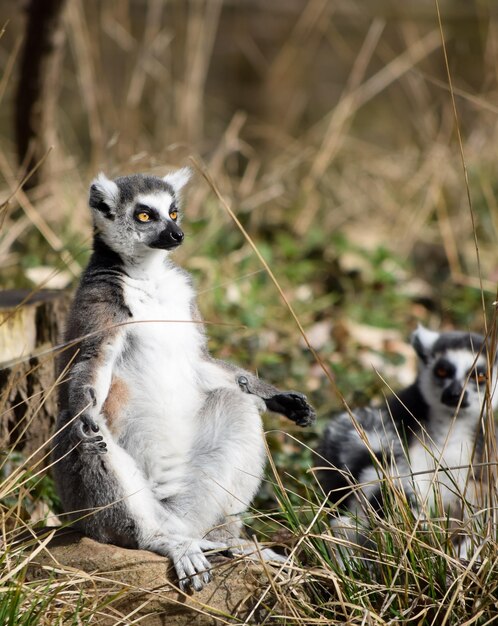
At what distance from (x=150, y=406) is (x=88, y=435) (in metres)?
0.35

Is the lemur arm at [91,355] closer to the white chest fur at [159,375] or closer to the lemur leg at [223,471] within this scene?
the white chest fur at [159,375]

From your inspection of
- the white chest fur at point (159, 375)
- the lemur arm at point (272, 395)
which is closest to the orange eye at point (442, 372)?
the lemur arm at point (272, 395)

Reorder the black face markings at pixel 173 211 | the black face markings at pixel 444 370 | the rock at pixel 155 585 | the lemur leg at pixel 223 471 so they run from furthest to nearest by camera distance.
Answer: the black face markings at pixel 444 370 < the black face markings at pixel 173 211 < the lemur leg at pixel 223 471 < the rock at pixel 155 585

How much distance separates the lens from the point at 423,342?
452 cm

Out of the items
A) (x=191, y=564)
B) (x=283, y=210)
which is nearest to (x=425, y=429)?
(x=191, y=564)

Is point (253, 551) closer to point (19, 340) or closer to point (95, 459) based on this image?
point (95, 459)

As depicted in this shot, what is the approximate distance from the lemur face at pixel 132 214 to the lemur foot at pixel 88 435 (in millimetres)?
722

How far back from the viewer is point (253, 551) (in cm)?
295

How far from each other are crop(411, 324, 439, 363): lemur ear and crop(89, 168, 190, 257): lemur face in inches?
64.8

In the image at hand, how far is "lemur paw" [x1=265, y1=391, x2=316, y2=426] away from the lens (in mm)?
3457

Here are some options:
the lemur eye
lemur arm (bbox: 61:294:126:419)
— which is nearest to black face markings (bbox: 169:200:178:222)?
the lemur eye

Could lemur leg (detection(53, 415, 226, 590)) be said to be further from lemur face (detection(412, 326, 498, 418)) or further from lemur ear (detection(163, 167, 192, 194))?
lemur face (detection(412, 326, 498, 418))

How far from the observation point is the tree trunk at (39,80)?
583cm

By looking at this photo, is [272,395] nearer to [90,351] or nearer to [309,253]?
[90,351]
